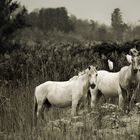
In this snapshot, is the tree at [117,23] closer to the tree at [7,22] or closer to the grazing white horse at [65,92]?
the tree at [7,22]

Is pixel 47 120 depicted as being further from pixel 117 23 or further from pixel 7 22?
pixel 117 23

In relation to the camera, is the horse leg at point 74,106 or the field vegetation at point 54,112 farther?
the horse leg at point 74,106

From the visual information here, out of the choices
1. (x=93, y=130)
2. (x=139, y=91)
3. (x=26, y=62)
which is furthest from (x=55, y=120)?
(x=26, y=62)

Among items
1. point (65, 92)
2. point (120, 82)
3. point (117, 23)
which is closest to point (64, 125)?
point (65, 92)

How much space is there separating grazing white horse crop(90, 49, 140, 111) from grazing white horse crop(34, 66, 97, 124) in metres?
0.26

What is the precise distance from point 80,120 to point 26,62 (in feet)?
25.4

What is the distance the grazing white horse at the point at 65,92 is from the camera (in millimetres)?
11312

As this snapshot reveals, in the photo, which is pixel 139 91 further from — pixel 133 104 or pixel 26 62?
pixel 26 62

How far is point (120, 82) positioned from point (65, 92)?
60.2 inches

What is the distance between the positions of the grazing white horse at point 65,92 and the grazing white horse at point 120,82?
0.26 metres

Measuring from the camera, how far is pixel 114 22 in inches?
2018

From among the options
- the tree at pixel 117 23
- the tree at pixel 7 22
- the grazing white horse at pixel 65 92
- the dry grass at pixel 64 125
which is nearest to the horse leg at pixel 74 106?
the grazing white horse at pixel 65 92

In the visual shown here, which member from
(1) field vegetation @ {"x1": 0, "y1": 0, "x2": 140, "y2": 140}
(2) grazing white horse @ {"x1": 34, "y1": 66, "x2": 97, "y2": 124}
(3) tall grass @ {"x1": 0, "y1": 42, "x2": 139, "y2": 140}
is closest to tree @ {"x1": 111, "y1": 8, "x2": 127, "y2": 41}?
(1) field vegetation @ {"x1": 0, "y1": 0, "x2": 140, "y2": 140}

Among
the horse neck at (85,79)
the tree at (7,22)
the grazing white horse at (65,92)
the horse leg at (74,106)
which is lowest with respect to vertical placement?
the horse leg at (74,106)
